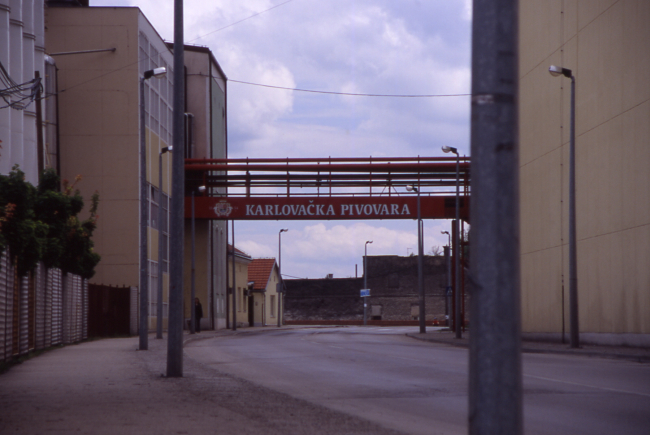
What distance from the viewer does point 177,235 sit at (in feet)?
45.6

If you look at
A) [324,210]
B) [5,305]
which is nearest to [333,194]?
[324,210]

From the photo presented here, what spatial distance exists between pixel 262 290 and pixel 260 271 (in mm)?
3126

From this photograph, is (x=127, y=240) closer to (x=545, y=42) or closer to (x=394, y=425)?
(x=545, y=42)

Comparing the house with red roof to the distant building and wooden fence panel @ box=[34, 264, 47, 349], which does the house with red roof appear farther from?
wooden fence panel @ box=[34, 264, 47, 349]

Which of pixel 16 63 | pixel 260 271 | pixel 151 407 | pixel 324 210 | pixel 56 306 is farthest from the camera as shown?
pixel 260 271

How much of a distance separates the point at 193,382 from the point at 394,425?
17.2 ft

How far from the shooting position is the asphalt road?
29.3 ft

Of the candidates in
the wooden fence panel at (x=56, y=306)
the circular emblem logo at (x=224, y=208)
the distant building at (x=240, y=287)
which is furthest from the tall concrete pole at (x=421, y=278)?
the distant building at (x=240, y=287)

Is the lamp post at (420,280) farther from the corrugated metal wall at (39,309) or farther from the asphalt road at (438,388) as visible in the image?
the asphalt road at (438,388)

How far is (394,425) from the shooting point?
856cm

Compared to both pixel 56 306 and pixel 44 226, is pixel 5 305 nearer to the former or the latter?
pixel 44 226

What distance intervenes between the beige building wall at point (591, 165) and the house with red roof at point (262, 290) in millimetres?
42886

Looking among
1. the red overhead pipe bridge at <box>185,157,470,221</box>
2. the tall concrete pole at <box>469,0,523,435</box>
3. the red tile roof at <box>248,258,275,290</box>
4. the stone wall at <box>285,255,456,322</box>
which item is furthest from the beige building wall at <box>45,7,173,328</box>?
the stone wall at <box>285,255,456,322</box>

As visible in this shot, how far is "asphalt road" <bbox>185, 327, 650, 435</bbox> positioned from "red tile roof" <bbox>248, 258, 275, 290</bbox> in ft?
182
